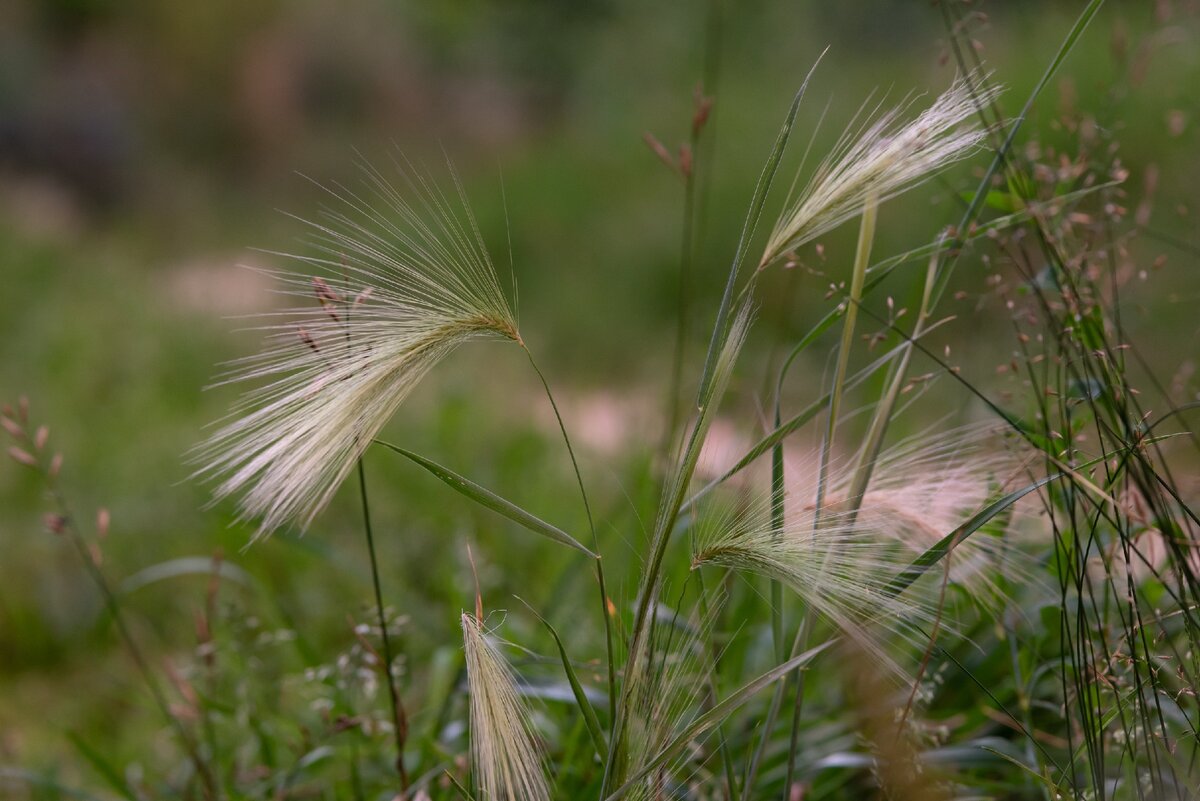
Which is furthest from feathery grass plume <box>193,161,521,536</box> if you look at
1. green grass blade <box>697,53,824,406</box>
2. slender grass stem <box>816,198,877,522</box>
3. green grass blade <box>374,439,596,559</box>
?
slender grass stem <box>816,198,877,522</box>

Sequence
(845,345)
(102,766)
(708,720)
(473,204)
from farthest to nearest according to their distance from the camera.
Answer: (473,204) < (102,766) < (845,345) < (708,720)

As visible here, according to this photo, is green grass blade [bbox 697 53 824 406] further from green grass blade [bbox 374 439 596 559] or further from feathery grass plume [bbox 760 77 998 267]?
green grass blade [bbox 374 439 596 559]

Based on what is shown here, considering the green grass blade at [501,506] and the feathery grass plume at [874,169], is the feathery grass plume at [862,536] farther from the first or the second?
the feathery grass plume at [874,169]

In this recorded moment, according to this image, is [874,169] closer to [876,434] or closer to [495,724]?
[876,434]

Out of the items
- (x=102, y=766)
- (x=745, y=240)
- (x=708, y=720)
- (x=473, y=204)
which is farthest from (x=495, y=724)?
(x=473, y=204)

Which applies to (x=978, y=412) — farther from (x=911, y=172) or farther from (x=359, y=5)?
(x=359, y=5)

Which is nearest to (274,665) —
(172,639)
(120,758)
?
(120,758)
